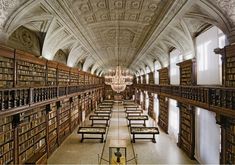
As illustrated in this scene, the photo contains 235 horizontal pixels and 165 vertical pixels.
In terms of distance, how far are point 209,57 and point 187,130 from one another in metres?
3.62

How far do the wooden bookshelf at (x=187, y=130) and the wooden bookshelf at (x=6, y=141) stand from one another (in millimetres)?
6465

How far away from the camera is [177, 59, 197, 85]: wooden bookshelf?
8469 mm

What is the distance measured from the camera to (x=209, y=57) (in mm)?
7312

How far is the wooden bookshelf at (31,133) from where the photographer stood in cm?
612

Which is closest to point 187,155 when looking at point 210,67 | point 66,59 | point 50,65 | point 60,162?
point 210,67

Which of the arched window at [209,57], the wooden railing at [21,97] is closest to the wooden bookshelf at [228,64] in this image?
the arched window at [209,57]

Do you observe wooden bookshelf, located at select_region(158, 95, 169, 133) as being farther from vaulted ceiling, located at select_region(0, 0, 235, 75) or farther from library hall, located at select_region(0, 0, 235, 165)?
vaulted ceiling, located at select_region(0, 0, 235, 75)

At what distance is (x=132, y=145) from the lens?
10312mm

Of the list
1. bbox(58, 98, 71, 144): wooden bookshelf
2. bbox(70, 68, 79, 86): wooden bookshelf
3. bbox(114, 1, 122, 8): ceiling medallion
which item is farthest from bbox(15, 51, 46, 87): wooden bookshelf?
bbox(70, 68, 79, 86): wooden bookshelf

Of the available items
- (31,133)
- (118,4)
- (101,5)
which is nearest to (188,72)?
(118,4)

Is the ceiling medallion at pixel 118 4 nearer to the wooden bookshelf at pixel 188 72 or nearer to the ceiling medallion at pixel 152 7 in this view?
the ceiling medallion at pixel 152 7

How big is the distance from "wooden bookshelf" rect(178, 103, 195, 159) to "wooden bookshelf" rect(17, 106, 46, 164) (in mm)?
5834

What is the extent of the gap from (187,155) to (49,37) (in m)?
7.63

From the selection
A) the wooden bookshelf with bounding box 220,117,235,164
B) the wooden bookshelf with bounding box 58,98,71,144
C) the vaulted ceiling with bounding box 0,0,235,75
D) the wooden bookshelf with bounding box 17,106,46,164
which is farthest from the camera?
the wooden bookshelf with bounding box 58,98,71,144
